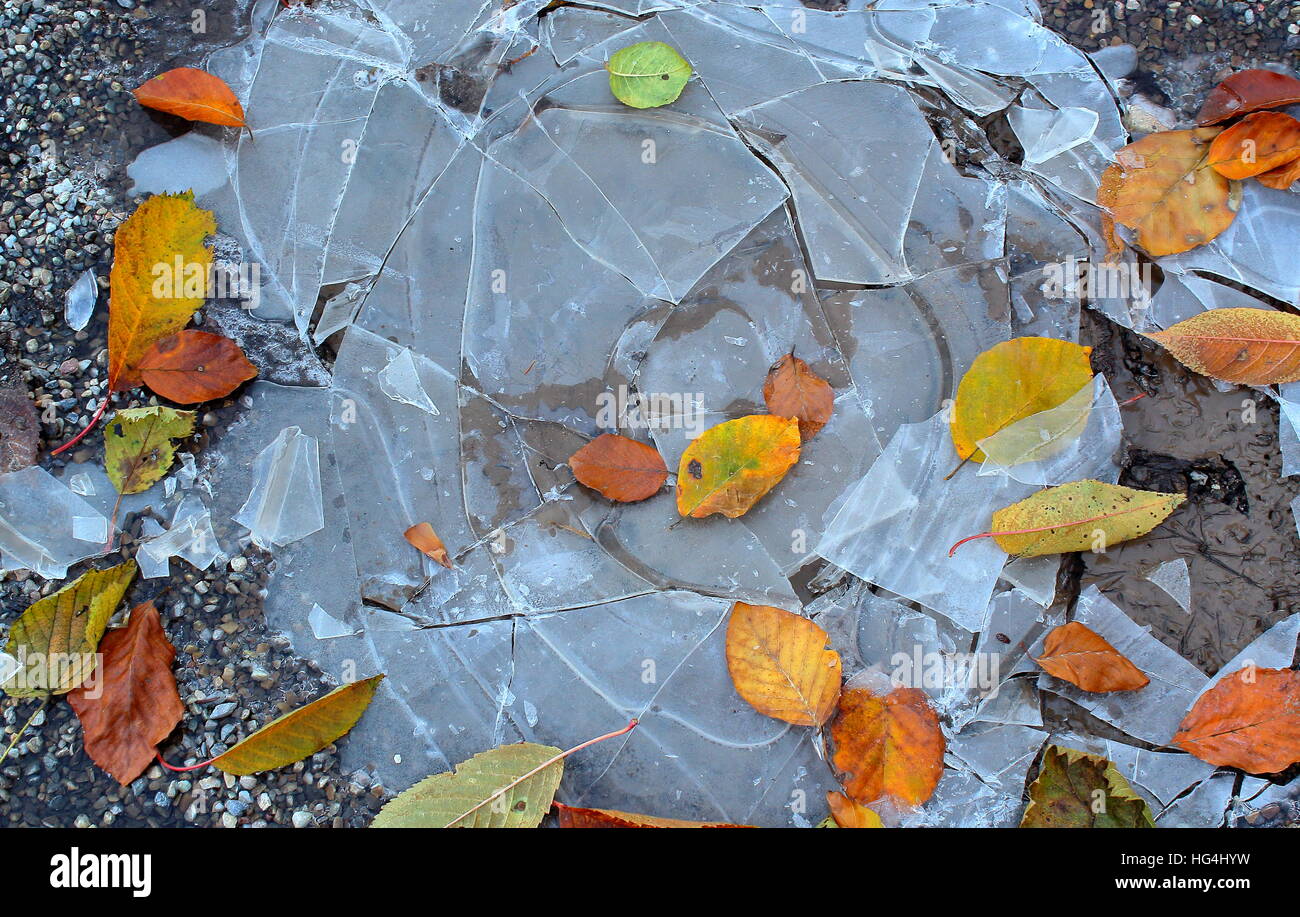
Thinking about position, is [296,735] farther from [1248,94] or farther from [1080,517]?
[1248,94]

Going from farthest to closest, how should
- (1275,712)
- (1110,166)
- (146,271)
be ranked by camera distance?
(1110,166) < (146,271) < (1275,712)

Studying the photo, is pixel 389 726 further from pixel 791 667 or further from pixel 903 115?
pixel 903 115

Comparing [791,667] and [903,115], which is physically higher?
[903,115]

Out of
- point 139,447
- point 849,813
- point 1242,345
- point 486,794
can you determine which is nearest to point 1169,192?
point 1242,345

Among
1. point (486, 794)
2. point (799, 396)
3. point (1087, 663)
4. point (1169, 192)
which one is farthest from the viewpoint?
point (1169, 192)

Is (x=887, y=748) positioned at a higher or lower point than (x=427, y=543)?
lower

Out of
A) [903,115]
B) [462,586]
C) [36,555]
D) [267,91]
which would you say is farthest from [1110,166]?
[36,555]

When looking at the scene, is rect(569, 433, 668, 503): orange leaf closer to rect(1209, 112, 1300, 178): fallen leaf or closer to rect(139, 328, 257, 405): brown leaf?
rect(139, 328, 257, 405): brown leaf

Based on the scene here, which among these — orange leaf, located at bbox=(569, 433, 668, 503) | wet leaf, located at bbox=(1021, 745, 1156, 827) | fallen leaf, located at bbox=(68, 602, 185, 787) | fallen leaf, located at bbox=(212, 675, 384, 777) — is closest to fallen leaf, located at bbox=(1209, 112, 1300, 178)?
wet leaf, located at bbox=(1021, 745, 1156, 827)
